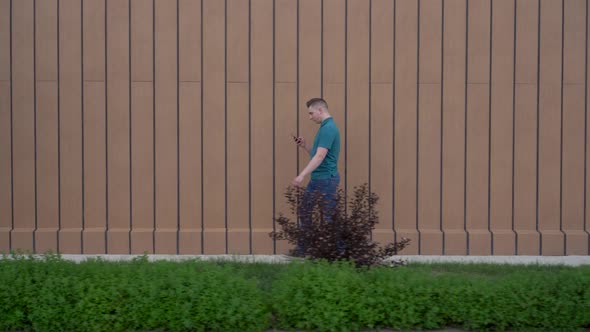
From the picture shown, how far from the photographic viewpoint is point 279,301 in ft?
19.6

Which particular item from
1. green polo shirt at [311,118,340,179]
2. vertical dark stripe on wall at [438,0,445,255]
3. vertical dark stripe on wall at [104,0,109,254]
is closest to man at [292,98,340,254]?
green polo shirt at [311,118,340,179]

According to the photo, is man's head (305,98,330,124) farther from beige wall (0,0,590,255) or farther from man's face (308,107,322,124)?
beige wall (0,0,590,255)

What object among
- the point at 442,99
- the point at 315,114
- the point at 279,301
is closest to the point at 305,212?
the point at 279,301

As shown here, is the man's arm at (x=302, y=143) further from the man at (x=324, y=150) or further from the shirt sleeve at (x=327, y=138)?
the shirt sleeve at (x=327, y=138)

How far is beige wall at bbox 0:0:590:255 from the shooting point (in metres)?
9.15

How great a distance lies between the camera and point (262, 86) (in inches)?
363

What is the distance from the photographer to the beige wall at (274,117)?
9.15 m

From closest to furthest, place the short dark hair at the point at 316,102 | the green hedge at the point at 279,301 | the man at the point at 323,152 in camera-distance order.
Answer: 1. the green hedge at the point at 279,301
2. the man at the point at 323,152
3. the short dark hair at the point at 316,102

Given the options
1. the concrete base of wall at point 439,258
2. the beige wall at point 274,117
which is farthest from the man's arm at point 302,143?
the concrete base of wall at point 439,258

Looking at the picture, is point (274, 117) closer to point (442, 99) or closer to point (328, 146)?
point (328, 146)

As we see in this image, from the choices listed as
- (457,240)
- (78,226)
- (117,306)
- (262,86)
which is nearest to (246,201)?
(262,86)

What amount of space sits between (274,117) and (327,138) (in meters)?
1.11

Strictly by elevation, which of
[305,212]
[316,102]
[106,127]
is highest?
[316,102]

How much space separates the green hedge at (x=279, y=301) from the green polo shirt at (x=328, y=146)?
2438 mm
